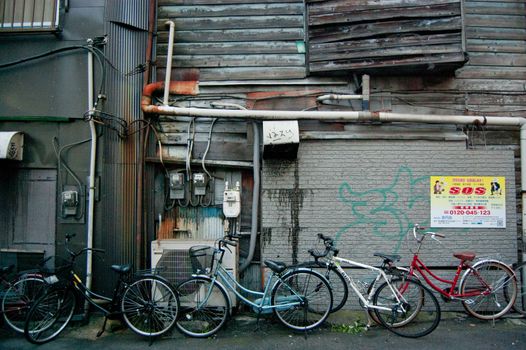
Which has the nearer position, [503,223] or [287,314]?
[287,314]

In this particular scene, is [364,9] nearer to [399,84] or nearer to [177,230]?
[399,84]

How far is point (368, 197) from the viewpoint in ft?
20.6

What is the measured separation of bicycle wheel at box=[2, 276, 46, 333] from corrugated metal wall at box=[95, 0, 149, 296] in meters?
0.93

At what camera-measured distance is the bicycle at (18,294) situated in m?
5.50

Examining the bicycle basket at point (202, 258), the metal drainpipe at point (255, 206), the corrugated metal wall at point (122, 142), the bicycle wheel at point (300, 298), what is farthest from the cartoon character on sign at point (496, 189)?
the corrugated metal wall at point (122, 142)

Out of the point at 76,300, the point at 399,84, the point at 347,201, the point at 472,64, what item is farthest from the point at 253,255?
the point at 472,64

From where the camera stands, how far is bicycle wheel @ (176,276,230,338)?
5.41m

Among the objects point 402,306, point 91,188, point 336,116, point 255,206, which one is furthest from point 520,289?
point 91,188

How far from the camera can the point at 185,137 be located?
21.5ft

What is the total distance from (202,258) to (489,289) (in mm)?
4300

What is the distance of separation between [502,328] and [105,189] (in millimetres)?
6457

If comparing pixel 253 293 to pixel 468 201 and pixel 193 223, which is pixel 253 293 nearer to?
pixel 193 223

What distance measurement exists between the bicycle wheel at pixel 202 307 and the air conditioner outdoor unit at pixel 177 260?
33cm

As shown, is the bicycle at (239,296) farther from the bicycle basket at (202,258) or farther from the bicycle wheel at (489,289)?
the bicycle wheel at (489,289)
